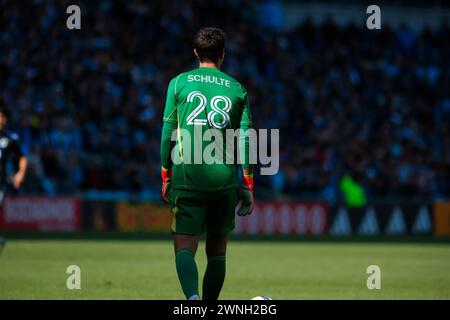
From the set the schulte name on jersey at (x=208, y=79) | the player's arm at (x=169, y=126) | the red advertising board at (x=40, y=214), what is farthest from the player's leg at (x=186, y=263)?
the red advertising board at (x=40, y=214)

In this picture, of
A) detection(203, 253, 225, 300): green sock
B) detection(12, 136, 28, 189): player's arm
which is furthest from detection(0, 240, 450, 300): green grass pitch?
detection(203, 253, 225, 300): green sock

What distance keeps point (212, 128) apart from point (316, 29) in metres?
28.0

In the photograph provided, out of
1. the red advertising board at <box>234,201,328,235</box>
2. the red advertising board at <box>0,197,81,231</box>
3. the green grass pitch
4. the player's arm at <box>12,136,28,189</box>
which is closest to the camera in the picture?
the green grass pitch

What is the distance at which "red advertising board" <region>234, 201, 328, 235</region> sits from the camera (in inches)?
1086

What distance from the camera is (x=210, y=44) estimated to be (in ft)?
28.0

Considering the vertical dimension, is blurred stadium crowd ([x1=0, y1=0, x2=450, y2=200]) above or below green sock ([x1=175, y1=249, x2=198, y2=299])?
above

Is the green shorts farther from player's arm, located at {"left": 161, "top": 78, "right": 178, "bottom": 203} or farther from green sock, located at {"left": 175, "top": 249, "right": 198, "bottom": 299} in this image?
player's arm, located at {"left": 161, "top": 78, "right": 178, "bottom": 203}

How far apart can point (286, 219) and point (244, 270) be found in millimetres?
11937

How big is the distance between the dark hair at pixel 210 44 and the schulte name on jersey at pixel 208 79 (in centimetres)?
17

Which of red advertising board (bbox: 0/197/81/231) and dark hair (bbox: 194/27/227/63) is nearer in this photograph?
dark hair (bbox: 194/27/227/63)

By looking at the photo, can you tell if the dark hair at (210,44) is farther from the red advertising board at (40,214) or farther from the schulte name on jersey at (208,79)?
the red advertising board at (40,214)

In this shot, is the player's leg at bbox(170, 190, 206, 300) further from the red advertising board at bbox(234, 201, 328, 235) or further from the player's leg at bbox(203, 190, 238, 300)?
the red advertising board at bbox(234, 201, 328, 235)

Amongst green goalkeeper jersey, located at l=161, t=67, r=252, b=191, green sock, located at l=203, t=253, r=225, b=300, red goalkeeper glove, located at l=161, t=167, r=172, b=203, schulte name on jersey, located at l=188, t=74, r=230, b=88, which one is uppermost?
schulte name on jersey, located at l=188, t=74, r=230, b=88

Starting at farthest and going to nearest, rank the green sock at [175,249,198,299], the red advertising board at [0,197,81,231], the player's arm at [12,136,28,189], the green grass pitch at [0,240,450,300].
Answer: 1. the red advertising board at [0,197,81,231]
2. the player's arm at [12,136,28,189]
3. the green grass pitch at [0,240,450,300]
4. the green sock at [175,249,198,299]
